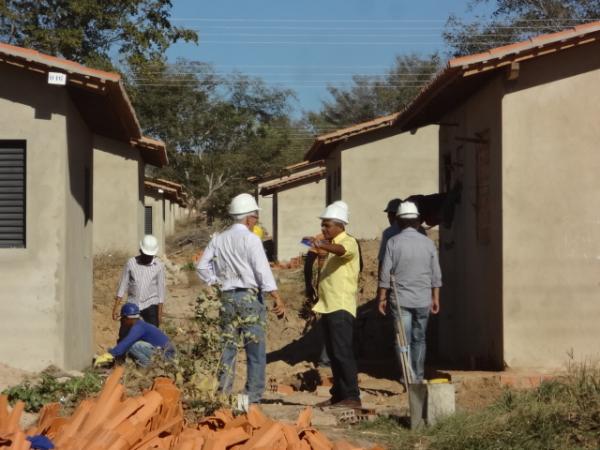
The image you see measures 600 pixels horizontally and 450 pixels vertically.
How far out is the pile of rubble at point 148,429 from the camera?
22.0 ft

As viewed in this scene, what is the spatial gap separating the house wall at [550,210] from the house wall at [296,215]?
2591 centimetres

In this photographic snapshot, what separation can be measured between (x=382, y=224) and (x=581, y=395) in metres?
19.4

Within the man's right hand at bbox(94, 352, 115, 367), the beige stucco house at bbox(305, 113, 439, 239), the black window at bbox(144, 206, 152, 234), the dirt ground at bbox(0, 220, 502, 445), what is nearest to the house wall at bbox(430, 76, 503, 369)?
the dirt ground at bbox(0, 220, 502, 445)

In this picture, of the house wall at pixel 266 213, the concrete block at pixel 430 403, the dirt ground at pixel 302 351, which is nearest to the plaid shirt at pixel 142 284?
the dirt ground at pixel 302 351

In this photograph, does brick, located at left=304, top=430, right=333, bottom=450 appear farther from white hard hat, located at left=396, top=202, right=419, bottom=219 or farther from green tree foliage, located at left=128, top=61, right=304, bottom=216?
green tree foliage, located at left=128, top=61, right=304, bottom=216

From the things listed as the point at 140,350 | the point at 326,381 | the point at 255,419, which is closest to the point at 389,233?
the point at 326,381

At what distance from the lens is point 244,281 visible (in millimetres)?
9477

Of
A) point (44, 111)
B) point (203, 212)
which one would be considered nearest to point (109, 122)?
point (44, 111)

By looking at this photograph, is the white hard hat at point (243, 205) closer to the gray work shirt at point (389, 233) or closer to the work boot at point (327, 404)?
the work boot at point (327, 404)

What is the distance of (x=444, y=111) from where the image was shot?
1555cm

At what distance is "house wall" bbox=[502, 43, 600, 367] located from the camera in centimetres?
1138

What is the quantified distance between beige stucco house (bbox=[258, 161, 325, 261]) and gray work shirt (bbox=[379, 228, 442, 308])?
26268 mm

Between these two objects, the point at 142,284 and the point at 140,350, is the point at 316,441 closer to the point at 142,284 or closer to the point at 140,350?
Answer: the point at 140,350

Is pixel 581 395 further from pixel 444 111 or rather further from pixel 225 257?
pixel 444 111
